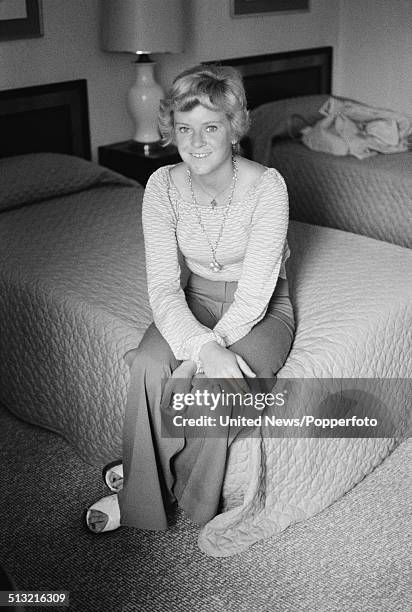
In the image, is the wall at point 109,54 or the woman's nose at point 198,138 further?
the wall at point 109,54

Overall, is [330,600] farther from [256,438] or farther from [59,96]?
[59,96]

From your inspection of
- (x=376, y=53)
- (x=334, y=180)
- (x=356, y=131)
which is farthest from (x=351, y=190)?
(x=376, y=53)

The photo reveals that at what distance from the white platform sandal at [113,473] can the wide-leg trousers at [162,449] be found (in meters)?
0.13

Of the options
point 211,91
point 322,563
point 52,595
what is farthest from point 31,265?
point 322,563

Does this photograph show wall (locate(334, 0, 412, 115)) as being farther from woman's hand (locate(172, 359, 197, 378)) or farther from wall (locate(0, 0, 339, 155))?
woman's hand (locate(172, 359, 197, 378))

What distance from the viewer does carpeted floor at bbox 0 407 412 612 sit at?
1.47 meters

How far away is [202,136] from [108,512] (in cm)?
84

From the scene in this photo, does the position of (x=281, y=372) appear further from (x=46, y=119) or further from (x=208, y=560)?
(x=46, y=119)

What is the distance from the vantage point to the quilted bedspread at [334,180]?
285 centimetres

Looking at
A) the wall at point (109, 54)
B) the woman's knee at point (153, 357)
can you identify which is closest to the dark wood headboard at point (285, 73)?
the wall at point (109, 54)

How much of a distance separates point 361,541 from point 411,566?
0.12 metres

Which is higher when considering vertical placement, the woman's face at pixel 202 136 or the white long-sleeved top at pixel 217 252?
the woman's face at pixel 202 136

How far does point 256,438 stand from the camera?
4.99 feet

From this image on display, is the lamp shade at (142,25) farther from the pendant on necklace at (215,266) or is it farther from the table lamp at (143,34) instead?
the pendant on necklace at (215,266)
